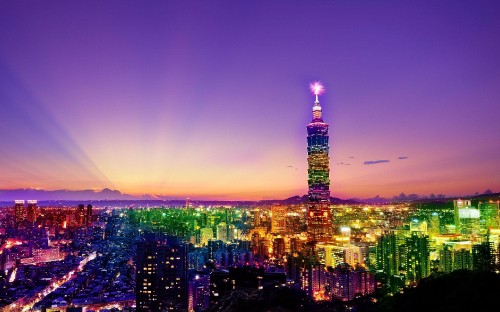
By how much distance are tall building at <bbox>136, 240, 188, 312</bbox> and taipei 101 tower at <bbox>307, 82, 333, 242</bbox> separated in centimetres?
1935

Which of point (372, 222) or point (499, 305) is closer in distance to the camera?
point (499, 305)

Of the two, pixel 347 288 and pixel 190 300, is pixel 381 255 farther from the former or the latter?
pixel 190 300

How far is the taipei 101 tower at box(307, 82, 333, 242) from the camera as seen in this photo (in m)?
33.1

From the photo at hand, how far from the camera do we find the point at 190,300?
14.2 meters

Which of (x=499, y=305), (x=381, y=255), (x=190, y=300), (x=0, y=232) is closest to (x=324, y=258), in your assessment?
(x=381, y=255)

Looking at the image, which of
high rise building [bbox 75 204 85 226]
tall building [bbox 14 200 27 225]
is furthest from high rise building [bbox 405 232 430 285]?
tall building [bbox 14 200 27 225]

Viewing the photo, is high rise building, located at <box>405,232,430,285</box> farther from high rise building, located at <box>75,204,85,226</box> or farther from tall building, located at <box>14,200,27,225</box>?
tall building, located at <box>14,200,27,225</box>

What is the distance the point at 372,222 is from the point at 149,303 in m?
22.7

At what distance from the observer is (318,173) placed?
33469mm

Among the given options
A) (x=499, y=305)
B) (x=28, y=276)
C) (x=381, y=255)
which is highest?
(x=499, y=305)

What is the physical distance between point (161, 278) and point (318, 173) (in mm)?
20707

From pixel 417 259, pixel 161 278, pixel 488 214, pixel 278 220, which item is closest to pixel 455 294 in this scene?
pixel 161 278

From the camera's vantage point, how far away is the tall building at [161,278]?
46.6ft

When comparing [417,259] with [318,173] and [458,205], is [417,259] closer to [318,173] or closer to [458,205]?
[458,205]
